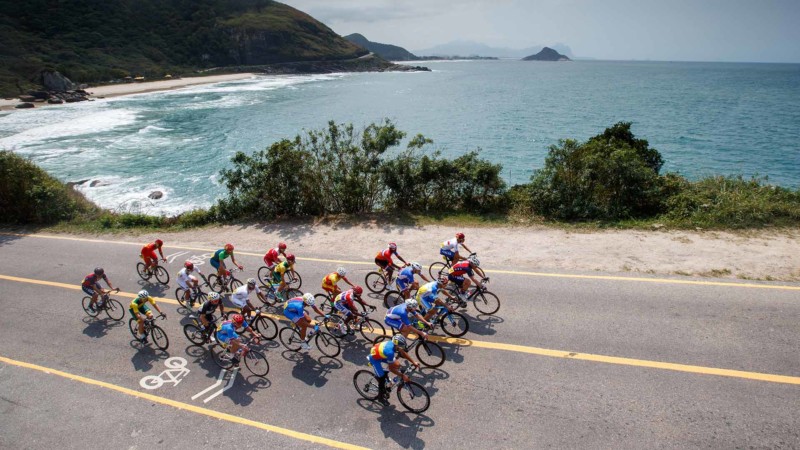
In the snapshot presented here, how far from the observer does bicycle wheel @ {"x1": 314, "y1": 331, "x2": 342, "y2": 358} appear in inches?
408

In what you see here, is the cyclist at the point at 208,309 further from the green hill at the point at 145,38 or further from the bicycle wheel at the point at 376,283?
the green hill at the point at 145,38

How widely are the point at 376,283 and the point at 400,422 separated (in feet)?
18.0

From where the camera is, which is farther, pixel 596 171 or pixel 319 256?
pixel 596 171

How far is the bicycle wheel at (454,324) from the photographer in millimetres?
10594

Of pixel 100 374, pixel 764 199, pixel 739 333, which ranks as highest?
pixel 764 199

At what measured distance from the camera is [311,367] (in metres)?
10.0

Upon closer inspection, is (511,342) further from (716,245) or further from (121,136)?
(121,136)

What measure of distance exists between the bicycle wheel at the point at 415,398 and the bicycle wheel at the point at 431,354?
3.13 feet

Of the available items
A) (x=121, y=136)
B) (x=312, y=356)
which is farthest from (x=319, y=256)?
(x=121, y=136)

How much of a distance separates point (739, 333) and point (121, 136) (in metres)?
65.1

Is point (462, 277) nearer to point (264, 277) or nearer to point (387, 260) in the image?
point (387, 260)

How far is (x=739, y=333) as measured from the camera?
32.2ft

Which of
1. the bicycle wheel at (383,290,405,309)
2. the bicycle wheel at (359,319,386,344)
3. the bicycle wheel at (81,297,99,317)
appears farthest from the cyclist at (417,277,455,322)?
the bicycle wheel at (81,297,99,317)

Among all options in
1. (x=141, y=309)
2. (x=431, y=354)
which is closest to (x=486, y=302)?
(x=431, y=354)
